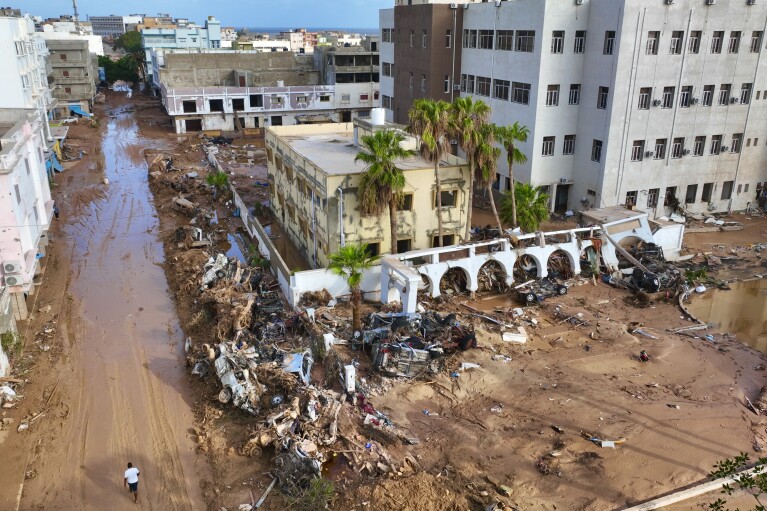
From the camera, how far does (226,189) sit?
4434cm

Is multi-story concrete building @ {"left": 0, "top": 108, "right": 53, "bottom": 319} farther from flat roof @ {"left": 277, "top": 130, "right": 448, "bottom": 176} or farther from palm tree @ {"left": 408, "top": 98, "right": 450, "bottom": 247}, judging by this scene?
palm tree @ {"left": 408, "top": 98, "right": 450, "bottom": 247}

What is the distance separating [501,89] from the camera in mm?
40031

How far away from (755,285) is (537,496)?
68.3 feet

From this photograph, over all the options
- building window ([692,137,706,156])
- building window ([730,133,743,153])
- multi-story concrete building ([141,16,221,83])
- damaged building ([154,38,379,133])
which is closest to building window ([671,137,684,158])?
building window ([692,137,706,156])

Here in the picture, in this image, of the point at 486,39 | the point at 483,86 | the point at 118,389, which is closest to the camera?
the point at 118,389

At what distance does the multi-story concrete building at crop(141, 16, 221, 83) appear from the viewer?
10588 cm

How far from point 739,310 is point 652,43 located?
16341 millimetres

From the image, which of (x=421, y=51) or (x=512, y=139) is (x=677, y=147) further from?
(x=421, y=51)

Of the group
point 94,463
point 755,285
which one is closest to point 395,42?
point 755,285

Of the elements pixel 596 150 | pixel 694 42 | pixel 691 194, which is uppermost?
pixel 694 42

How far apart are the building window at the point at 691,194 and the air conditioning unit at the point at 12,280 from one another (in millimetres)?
38316

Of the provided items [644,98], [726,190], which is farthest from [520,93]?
[726,190]

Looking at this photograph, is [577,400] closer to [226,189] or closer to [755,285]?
[755,285]

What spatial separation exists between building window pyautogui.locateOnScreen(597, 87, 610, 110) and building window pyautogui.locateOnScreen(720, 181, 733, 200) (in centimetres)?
1138
